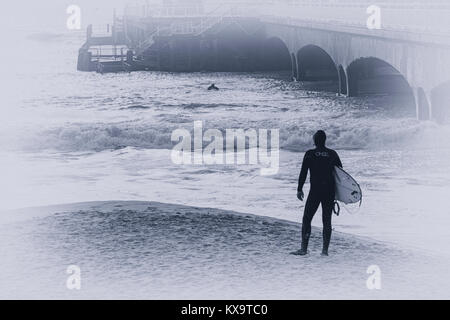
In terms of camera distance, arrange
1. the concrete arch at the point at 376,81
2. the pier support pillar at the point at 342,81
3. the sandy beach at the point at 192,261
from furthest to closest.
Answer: the pier support pillar at the point at 342,81, the concrete arch at the point at 376,81, the sandy beach at the point at 192,261

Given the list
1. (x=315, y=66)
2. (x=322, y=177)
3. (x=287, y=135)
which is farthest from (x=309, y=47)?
(x=322, y=177)

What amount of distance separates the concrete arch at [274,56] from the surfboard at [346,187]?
57.7m

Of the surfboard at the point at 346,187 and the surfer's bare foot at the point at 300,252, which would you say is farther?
the surfer's bare foot at the point at 300,252

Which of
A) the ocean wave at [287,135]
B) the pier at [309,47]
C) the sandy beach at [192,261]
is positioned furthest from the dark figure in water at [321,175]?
the ocean wave at [287,135]

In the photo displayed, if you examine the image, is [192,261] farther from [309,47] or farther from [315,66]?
[315,66]

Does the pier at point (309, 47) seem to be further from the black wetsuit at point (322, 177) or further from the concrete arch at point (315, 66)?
the black wetsuit at point (322, 177)

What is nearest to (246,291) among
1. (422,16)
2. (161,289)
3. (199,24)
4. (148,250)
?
(161,289)

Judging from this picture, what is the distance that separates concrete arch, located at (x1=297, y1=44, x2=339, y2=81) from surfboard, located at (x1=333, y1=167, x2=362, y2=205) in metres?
46.2

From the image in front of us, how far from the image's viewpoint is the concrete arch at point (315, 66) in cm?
5865

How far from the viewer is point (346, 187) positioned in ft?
34.3

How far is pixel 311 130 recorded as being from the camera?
35.3m

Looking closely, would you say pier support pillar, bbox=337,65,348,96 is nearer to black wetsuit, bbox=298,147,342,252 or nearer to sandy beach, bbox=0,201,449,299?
sandy beach, bbox=0,201,449,299

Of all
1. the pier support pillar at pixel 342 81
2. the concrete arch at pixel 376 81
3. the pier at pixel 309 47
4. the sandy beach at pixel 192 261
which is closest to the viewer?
the sandy beach at pixel 192 261

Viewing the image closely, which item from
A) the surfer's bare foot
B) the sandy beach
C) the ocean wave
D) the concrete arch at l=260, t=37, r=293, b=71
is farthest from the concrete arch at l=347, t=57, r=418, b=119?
the surfer's bare foot
